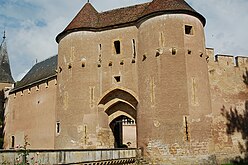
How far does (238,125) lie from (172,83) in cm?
674

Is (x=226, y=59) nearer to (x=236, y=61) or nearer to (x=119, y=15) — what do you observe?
(x=236, y=61)

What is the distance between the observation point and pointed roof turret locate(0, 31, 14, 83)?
34.2m

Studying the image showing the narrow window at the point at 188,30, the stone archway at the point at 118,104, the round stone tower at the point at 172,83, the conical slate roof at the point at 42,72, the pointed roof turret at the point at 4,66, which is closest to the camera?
the round stone tower at the point at 172,83

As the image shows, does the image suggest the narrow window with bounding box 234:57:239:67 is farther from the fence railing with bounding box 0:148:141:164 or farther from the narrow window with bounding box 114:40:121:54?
the fence railing with bounding box 0:148:141:164

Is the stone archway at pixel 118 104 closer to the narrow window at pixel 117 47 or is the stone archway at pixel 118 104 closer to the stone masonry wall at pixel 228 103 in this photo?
the narrow window at pixel 117 47

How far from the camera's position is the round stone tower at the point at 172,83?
52.3 feet

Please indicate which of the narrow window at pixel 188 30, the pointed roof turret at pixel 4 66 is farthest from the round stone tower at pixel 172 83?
the pointed roof turret at pixel 4 66

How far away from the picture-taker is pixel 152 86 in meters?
16.9

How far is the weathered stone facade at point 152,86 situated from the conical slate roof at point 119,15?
0.20ft

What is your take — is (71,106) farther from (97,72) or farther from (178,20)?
(178,20)

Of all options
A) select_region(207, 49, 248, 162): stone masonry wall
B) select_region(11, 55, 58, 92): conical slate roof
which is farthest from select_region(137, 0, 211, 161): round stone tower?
select_region(11, 55, 58, 92): conical slate roof

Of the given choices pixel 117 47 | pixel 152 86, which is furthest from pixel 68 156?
pixel 117 47

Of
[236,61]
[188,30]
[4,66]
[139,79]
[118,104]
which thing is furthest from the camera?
[4,66]

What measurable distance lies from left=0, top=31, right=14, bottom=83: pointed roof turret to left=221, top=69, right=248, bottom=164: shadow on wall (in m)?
23.5
